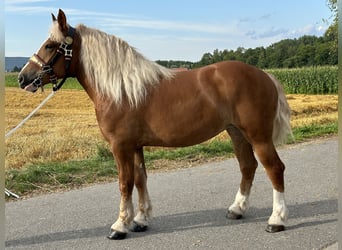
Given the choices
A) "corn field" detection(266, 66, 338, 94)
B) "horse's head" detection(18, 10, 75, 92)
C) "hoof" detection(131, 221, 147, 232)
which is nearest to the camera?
"horse's head" detection(18, 10, 75, 92)

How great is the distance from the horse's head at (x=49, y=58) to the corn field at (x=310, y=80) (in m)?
27.8

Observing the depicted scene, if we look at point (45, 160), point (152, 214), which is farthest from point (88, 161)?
point (152, 214)

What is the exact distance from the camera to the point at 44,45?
4.04 m

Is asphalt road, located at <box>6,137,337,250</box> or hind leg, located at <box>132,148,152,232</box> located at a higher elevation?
hind leg, located at <box>132,148,152,232</box>

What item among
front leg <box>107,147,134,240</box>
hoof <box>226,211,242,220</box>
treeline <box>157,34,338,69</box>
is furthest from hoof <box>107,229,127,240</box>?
treeline <box>157,34,338,69</box>

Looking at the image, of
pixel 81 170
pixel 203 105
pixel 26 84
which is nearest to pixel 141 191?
pixel 203 105

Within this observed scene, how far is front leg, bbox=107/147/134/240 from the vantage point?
159 inches

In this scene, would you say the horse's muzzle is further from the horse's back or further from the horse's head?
the horse's back

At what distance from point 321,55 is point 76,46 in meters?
33.9

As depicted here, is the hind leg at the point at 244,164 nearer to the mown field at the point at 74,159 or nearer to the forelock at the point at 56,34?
the forelock at the point at 56,34

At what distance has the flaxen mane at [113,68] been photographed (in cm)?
402

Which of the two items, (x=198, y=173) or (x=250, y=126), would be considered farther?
(x=198, y=173)

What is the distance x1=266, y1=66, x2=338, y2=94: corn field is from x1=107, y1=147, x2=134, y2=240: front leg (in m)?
27.6

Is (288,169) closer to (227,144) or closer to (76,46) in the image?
(227,144)
